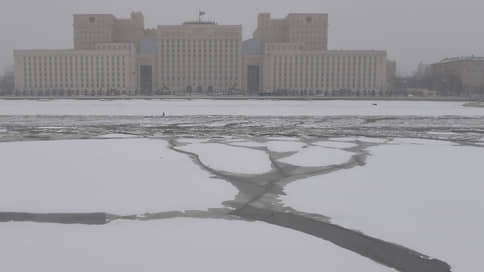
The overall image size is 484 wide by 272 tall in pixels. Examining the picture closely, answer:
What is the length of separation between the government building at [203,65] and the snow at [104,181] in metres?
138

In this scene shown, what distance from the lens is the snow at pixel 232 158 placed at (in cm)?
1270

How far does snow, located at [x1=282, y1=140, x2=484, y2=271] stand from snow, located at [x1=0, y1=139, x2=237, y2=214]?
221cm

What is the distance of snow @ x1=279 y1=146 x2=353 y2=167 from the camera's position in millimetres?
13605

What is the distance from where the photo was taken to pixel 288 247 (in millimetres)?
6496

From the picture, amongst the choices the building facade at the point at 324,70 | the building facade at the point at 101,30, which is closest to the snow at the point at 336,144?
the building facade at the point at 324,70

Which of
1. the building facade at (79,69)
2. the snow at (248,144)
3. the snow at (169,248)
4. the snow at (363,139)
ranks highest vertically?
the building facade at (79,69)

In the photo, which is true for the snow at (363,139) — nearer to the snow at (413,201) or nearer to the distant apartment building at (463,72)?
the snow at (413,201)

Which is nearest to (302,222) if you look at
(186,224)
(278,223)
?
(278,223)

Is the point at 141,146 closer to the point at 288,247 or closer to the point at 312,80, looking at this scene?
the point at 288,247

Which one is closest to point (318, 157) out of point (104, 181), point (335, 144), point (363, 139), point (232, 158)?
point (232, 158)

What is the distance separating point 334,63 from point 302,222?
157275 mm

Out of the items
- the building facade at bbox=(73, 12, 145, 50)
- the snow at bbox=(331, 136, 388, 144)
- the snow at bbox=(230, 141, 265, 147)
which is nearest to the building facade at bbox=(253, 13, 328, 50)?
the building facade at bbox=(73, 12, 145, 50)

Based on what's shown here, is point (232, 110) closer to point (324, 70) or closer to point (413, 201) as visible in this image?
point (413, 201)

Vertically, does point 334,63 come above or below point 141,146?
above
